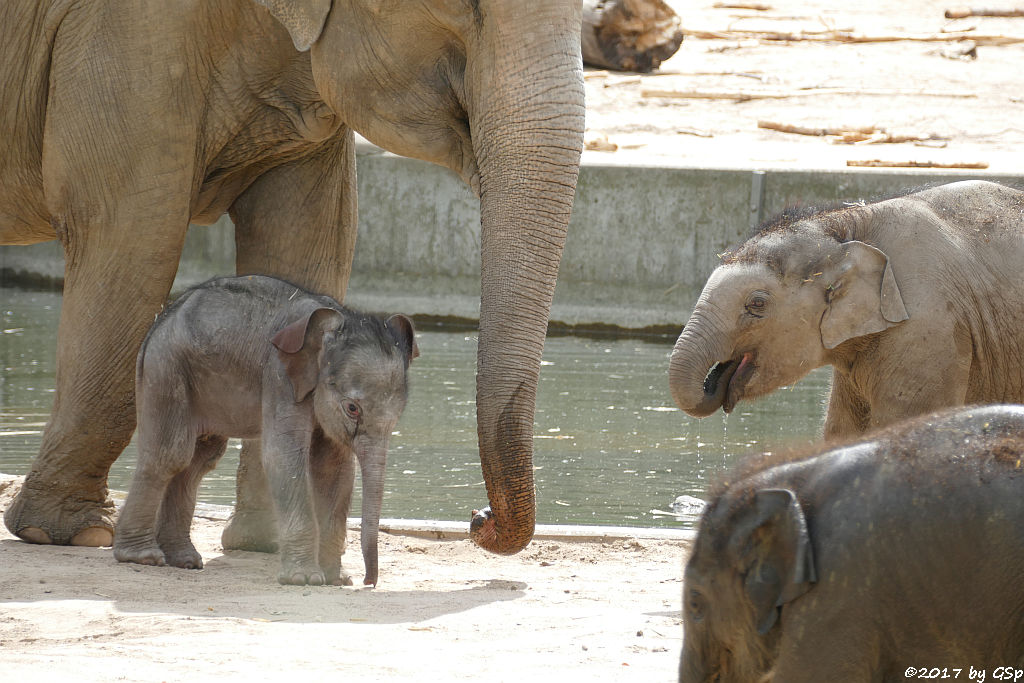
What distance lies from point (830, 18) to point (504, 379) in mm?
17890

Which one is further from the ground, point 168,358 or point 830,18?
point 830,18

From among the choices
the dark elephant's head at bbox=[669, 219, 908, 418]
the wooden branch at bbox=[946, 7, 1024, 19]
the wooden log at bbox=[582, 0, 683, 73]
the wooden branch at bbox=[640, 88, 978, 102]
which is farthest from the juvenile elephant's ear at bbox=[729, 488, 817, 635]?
the wooden branch at bbox=[946, 7, 1024, 19]

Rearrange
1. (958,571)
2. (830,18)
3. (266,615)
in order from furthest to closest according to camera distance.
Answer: (830,18) < (266,615) < (958,571)

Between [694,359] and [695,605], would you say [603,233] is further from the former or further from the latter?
[695,605]

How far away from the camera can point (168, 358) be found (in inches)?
204

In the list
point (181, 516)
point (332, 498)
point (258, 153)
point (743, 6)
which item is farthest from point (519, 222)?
point (743, 6)

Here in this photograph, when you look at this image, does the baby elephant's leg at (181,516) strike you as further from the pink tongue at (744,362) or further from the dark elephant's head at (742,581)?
the dark elephant's head at (742,581)

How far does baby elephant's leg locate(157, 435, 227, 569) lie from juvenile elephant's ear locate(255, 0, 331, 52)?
1359 millimetres

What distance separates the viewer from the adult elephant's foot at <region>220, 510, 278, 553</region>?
5.77m

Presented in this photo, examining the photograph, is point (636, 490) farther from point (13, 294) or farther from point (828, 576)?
point (13, 294)

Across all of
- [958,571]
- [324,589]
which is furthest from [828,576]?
[324,589]

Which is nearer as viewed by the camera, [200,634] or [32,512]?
[200,634]

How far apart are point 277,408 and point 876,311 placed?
6.24 feet

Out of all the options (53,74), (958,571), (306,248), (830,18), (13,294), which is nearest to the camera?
(958,571)
